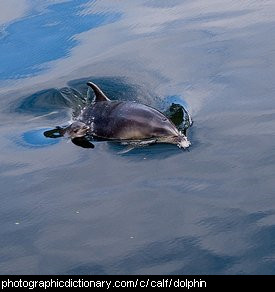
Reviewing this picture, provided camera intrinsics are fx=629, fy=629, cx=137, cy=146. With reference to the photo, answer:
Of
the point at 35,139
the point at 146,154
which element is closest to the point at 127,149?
the point at 146,154

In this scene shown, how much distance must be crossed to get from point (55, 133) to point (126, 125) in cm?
108

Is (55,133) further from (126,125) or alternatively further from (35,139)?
(126,125)

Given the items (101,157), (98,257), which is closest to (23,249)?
(98,257)

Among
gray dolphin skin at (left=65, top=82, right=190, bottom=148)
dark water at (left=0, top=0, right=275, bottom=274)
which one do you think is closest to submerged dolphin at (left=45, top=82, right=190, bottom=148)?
gray dolphin skin at (left=65, top=82, right=190, bottom=148)

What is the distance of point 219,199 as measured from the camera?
5.98m

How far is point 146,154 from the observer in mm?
6887

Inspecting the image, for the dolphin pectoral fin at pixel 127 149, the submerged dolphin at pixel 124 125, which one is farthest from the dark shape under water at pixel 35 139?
the dolphin pectoral fin at pixel 127 149

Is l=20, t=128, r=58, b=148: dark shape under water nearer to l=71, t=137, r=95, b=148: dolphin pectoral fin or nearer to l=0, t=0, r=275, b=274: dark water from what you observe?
l=0, t=0, r=275, b=274: dark water

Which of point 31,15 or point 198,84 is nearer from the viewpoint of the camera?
point 198,84

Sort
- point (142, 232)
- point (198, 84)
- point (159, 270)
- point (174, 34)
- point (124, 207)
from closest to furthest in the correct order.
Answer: point (159, 270) < point (142, 232) < point (124, 207) < point (198, 84) < point (174, 34)

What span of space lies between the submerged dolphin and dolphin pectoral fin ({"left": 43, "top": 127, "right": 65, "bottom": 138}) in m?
0.02

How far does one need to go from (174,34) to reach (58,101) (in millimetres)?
2778

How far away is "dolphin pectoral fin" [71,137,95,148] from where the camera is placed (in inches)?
291

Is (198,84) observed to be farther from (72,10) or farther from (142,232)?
(72,10)
